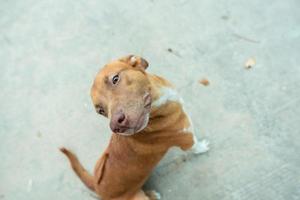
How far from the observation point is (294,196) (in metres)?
2.97

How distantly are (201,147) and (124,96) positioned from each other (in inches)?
44.1

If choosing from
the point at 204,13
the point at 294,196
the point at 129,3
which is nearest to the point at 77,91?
the point at 129,3

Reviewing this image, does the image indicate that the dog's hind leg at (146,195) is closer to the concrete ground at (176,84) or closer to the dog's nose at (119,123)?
the concrete ground at (176,84)

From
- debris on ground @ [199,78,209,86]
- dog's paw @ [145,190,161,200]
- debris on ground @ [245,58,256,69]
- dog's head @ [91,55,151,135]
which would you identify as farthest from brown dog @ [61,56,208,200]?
debris on ground @ [245,58,256,69]

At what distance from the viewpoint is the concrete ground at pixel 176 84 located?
3.15 m

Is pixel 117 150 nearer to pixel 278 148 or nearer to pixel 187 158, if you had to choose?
pixel 187 158

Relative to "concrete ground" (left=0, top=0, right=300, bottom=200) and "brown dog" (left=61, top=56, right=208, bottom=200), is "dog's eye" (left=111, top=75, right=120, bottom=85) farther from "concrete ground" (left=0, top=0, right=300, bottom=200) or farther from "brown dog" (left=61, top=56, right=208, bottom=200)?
"concrete ground" (left=0, top=0, right=300, bottom=200)

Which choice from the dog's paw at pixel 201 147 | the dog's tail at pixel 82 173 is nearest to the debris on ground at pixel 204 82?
the dog's paw at pixel 201 147

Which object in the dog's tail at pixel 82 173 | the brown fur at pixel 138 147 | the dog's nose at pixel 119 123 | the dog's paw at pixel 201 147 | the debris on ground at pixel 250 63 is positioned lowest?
the dog's paw at pixel 201 147

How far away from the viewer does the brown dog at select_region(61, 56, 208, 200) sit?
7.22 ft

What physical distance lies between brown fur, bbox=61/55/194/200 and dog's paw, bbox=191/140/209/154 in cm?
30

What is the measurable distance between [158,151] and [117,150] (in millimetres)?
241

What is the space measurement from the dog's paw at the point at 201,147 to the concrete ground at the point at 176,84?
51 millimetres

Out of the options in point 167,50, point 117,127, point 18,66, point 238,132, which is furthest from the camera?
point 18,66
